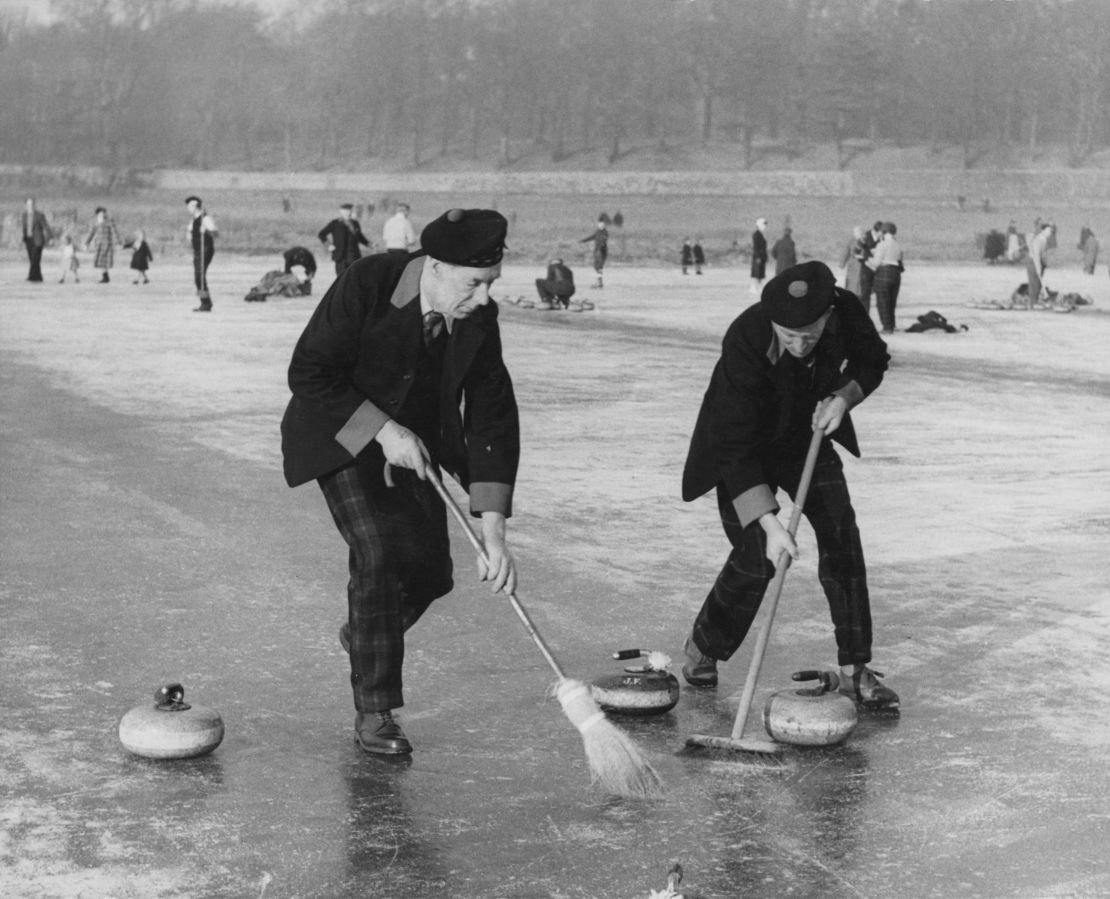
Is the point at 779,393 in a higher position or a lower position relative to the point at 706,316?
higher

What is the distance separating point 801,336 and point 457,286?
1.05m

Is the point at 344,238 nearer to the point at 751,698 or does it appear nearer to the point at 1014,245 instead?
the point at 751,698

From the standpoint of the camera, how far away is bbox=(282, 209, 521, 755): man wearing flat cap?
15.8 ft

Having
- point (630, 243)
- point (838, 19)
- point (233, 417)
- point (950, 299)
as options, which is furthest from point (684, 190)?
point (233, 417)

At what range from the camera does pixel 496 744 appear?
5199mm

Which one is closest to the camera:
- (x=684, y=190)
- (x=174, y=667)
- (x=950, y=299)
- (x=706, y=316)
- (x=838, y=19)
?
(x=174, y=667)

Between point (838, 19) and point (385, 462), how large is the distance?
135 m

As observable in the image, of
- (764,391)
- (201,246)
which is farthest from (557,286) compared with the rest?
(764,391)

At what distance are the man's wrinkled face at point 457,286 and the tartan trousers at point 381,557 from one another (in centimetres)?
54

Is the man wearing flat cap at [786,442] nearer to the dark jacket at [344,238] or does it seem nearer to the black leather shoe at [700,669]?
the black leather shoe at [700,669]

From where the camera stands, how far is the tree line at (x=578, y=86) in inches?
4247

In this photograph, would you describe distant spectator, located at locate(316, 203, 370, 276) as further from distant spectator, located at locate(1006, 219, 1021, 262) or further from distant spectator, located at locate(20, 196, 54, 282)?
distant spectator, located at locate(1006, 219, 1021, 262)

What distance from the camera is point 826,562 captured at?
561 centimetres

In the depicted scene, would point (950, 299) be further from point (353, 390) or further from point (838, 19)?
point (838, 19)
